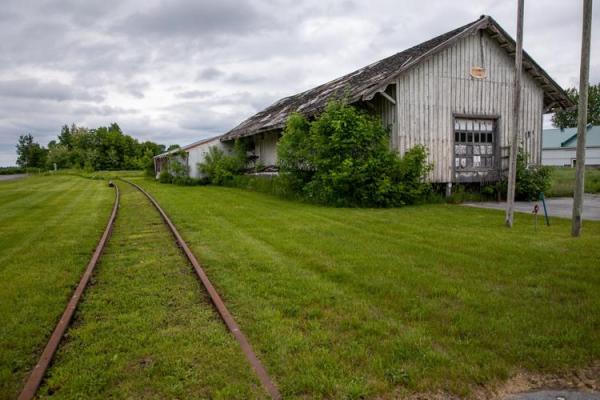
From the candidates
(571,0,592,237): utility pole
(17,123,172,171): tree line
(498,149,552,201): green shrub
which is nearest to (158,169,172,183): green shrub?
(498,149,552,201): green shrub

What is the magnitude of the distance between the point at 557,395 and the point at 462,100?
518 inches

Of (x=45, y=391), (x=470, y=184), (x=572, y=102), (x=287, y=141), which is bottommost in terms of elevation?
(x=45, y=391)

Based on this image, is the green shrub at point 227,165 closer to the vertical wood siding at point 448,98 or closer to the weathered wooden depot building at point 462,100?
the weathered wooden depot building at point 462,100

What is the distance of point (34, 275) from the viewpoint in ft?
18.7

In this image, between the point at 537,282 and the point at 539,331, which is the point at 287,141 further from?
the point at 539,331

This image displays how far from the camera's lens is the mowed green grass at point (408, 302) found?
10.1 ft

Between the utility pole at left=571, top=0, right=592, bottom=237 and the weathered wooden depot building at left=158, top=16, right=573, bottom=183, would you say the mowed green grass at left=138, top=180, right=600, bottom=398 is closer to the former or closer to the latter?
the utility pole at left=571, top=0, right=592, bottom=237

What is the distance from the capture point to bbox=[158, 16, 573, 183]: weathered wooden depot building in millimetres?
13664

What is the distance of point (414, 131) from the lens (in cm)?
1384

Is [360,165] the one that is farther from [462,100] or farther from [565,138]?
[565,138]

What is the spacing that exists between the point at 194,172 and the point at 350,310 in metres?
24.5

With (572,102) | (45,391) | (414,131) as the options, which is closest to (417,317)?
(45,391)

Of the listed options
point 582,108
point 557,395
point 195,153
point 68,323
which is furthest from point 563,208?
point 195,153

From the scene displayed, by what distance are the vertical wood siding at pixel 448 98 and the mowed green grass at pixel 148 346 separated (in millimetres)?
10087
